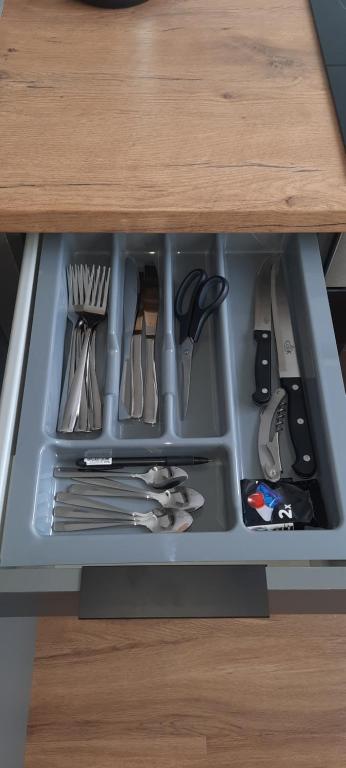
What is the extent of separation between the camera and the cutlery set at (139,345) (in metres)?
0.82

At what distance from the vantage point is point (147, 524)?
73cm

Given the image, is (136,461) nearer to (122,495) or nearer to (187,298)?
(122,495)

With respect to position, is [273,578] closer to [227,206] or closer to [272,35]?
[227,206]

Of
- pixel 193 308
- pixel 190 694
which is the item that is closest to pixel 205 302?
pixel 193 308

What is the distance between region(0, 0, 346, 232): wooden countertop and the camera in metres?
0.71

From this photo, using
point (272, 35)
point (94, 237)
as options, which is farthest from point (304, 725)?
point (272, 35)

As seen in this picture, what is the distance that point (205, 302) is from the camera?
90 centimetres

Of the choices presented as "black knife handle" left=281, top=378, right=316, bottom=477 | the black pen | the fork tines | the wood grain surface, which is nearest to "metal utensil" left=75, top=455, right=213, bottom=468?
the black pen

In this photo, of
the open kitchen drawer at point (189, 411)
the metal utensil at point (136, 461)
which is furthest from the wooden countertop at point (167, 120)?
the metal utensil at point (136, 461)

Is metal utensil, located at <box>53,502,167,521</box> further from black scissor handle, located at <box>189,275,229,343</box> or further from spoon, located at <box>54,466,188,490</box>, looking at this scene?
black scissor handle, located at <box>189,275,229,343</box>

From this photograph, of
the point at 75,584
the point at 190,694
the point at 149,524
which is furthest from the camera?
the point at 190,694

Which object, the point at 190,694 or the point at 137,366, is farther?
the point at 190,694

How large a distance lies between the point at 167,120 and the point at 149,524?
501 mm

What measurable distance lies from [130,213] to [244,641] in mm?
876
